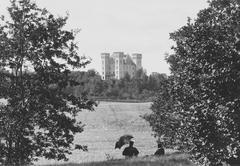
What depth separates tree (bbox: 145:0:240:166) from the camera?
579 inches

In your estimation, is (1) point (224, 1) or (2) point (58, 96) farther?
(1) point (224, 1)

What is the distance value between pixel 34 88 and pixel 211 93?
7.58 m

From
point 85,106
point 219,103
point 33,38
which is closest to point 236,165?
point 219,103

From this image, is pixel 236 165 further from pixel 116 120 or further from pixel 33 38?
pixel 116 120

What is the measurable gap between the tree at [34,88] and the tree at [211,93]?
5.47 metres

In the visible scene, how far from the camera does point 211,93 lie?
15.2 metres

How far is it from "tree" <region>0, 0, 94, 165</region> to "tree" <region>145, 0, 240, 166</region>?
5466mm

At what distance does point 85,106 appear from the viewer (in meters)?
20.9

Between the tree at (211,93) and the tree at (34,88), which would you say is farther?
the tree at (34,88)

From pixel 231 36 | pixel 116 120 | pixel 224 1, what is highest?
pixel 224 1

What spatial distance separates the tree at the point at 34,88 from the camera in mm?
18891

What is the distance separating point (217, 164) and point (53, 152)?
7338 mm

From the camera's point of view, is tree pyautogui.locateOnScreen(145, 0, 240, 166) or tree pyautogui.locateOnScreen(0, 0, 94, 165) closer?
tree pyautogui.locateOnScreen(145, 0, 240, 166)

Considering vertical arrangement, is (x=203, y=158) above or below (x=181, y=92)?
below
